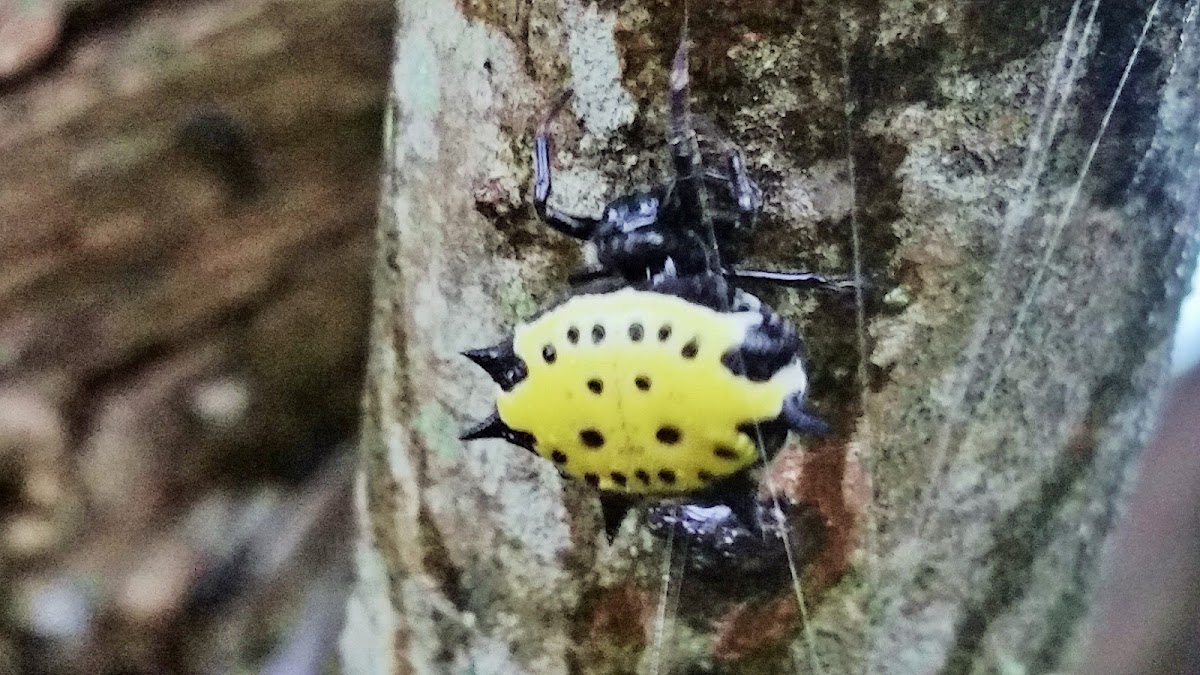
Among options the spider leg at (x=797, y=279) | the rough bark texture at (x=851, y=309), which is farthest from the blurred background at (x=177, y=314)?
the spider leg at (x=797, y=279)

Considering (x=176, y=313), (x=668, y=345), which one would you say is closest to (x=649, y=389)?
(x=668, y=345)

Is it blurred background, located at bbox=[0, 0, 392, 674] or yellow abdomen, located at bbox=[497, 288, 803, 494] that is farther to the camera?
blurred background, located at bbox=[0, 0, 392, 674]

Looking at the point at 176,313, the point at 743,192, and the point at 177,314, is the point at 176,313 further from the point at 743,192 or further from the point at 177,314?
the point at 743,192

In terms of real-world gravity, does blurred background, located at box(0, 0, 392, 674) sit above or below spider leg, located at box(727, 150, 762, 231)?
below

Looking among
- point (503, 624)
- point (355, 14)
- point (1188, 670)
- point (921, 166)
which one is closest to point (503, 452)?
point (503, 624)

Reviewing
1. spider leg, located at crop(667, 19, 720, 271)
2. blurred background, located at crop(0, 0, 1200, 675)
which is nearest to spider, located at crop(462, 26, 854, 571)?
spider leg, located at crop(667, 19, 720, 271)

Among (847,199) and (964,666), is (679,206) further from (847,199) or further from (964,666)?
(964,666)

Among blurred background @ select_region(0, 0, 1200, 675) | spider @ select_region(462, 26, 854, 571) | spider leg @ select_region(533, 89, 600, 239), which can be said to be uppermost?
spider leg @ select_region(533, 89, 600, 239)

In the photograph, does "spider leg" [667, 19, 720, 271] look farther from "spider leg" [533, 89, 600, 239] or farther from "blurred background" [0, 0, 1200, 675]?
"blurred background" [0, 0, 1200, 675]
